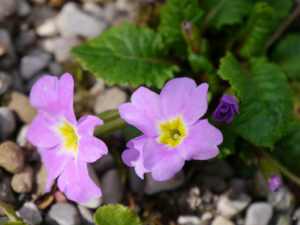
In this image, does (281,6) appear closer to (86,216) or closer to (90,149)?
(90,149)

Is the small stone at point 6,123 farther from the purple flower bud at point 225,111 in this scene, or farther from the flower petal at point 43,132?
the purple flower bud at point 225,111

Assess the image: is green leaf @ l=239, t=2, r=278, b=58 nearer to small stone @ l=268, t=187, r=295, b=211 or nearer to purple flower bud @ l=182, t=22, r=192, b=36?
purple flower bud @ l=182, t=22, r=192, b=36

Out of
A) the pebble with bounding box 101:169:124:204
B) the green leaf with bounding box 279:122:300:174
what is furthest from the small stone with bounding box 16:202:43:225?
the green leaf with bounding box 279:122:300:174

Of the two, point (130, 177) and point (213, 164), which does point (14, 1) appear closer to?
point (130, 177)

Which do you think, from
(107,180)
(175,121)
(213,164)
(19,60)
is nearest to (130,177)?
(107,180)

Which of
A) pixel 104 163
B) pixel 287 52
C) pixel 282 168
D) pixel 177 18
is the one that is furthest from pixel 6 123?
pixel 287 52

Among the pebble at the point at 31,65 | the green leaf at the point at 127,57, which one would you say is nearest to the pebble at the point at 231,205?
the green leaf at the point at 127,57
